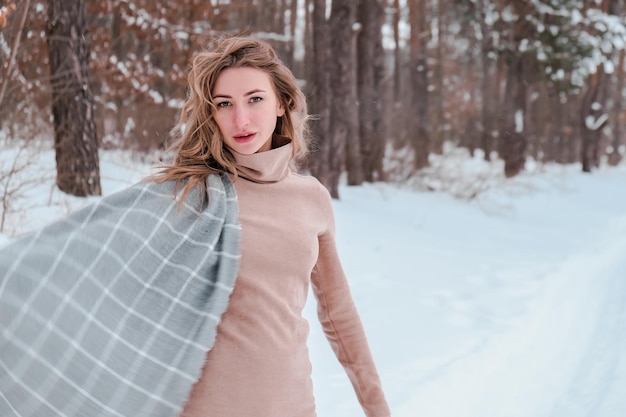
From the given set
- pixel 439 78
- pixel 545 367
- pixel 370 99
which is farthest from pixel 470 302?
pixel 439 78

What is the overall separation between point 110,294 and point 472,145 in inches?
1205

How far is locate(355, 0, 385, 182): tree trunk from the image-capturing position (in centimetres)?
1343

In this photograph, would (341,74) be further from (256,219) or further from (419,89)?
(256,219)

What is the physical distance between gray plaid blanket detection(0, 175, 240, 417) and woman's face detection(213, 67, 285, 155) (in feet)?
0.69

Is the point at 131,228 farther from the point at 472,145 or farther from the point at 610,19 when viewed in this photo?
the point at 472,145

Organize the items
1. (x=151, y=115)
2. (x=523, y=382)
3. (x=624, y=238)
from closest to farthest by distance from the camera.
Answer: (x=523, y=382) → (x=624, y=238) → (x=151, y=115)

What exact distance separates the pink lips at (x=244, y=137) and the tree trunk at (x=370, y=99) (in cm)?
1173

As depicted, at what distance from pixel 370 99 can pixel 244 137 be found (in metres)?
12.2

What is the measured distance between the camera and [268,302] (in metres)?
1.65

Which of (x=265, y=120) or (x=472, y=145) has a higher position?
(x=265, y=120)

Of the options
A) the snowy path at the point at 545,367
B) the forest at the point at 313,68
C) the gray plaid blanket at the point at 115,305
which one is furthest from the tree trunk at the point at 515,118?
the gray plaid blanket at the point at 115,305

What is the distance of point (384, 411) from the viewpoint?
1961 millimetres

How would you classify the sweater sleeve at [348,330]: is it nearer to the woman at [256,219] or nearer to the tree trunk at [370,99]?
the woman at [256,219]

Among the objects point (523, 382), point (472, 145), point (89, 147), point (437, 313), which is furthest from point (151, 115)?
point (472, 145)
